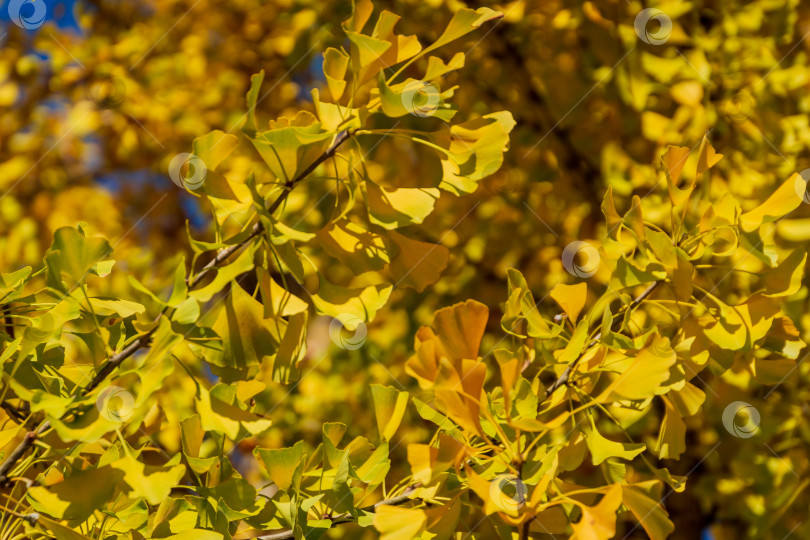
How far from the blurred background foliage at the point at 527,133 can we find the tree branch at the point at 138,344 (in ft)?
0.62

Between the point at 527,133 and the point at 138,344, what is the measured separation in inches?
35.5

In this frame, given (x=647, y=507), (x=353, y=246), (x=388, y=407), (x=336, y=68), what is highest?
(x=336, y=68)

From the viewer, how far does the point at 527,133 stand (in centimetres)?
123

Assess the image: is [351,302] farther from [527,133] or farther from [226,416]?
[527,133]

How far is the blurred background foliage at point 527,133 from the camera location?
1103mm

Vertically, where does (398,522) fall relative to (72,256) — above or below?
below

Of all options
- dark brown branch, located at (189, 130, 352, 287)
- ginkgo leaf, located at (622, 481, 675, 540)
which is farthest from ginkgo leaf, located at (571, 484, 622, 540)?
dark brown branch, located at (189, 130, 352, 287)

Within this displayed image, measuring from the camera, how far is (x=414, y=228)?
4.06ft

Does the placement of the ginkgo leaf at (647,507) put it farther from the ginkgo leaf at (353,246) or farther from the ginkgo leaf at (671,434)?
the ginkgo leaf at (353,246)

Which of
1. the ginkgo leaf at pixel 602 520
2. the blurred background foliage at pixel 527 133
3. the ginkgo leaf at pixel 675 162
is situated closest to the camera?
the ginkgo leaf at pixel 602 520

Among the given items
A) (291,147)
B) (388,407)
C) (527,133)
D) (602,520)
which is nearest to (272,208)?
(291,147)

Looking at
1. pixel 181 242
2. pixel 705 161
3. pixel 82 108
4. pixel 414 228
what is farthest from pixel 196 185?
pixel 181 242

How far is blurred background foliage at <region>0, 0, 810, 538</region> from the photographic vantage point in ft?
3.62

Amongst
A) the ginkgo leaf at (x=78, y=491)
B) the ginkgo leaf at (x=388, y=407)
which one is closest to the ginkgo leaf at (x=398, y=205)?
the ginkgo leaf at (x=388, y=407)
